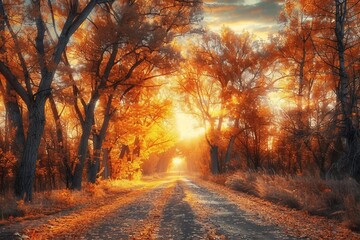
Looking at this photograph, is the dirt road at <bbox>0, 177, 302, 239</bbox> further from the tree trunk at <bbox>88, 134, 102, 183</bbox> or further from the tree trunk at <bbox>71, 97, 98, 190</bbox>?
the tree trunk at <bbox>88, 134, 102, 183</bbox>

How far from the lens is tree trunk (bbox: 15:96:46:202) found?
43.7 feet

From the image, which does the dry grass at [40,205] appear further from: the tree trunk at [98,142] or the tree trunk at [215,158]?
the tree trunk at [215,158]

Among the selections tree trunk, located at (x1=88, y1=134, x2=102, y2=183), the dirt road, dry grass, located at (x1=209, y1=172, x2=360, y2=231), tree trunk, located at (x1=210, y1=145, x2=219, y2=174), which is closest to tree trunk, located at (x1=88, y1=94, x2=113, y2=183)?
tree trunk, located at (x1=88, y1=134, x2=102, y2=183)

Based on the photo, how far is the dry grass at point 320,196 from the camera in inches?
397

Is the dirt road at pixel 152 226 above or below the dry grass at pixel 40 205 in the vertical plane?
below

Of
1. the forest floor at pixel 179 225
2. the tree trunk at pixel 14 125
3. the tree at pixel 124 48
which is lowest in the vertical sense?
the forest floor at pixel 179 225

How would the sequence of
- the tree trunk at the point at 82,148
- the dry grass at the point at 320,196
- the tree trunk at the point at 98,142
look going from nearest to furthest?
the dry grass at the point at 320,196 → the tree trunk at the point at 82,148 → the tree trunk at the point at 98,142

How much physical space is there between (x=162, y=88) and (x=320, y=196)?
17548 mm

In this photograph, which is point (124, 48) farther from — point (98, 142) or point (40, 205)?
point (40, 205)

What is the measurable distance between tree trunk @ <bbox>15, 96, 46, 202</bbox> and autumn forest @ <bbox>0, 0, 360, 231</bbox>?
4cm

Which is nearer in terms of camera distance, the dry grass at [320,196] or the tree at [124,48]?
the dry grass at [320,196]

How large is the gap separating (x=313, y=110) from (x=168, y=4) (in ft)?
31.9

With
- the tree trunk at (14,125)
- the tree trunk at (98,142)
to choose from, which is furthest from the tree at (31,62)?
the tree trunk at (98,142)

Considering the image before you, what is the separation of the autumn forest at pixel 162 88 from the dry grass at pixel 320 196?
Answer: 4.22 feet
